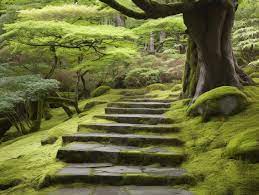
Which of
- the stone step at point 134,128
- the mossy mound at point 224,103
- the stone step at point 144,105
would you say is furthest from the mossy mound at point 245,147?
the stone step at point 144,105

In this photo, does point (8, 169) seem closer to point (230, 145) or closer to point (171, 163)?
point (171, 163)

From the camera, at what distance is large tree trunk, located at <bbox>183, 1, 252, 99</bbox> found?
23.9 feet

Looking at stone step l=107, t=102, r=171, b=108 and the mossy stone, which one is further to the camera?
stone step l=107, t=102, r=171, b=108

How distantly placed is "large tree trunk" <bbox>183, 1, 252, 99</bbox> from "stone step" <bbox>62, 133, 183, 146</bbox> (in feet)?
7.22

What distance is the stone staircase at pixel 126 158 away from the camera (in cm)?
444

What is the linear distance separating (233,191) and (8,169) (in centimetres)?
346

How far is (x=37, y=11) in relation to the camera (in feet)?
29.4

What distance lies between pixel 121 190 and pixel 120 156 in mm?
1070

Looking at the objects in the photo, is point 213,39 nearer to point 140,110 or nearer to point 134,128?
point 140,110

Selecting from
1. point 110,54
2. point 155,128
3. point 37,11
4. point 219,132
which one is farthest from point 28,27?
point 219,132

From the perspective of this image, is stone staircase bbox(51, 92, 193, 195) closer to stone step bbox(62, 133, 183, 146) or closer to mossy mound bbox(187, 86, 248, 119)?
stone step bbox(62, 133, 183, 146)

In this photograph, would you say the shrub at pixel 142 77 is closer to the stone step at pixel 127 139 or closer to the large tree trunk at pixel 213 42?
the large tree trunk at pixel 213 42

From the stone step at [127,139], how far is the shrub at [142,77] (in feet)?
26.4

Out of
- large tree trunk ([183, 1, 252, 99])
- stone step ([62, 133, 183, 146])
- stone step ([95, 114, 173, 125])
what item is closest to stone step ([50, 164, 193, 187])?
stone step ([62, 133, 183, 146])
